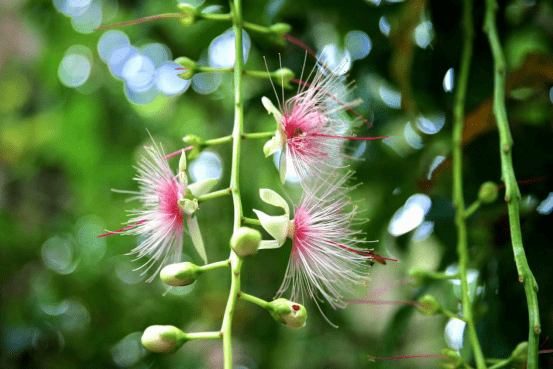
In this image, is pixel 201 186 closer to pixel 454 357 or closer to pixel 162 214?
pixel 162 214

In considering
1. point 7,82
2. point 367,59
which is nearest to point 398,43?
point 367,59

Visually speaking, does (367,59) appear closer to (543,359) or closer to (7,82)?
(543,359)

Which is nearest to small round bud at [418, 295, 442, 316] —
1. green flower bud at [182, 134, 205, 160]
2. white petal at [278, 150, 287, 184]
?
white petal at [278, 150, 287, 184]

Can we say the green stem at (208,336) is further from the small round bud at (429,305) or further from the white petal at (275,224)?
the small round bud at (429,305)

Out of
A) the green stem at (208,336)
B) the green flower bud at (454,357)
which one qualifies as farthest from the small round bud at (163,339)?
the green flower bud at (454,357)

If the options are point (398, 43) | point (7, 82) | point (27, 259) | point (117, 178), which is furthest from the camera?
point (7, 82)

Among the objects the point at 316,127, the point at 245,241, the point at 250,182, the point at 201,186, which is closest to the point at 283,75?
the point at 316,127

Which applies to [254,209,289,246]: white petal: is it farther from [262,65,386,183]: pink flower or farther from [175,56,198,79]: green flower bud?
[175,56,198,79]: green flower bud
